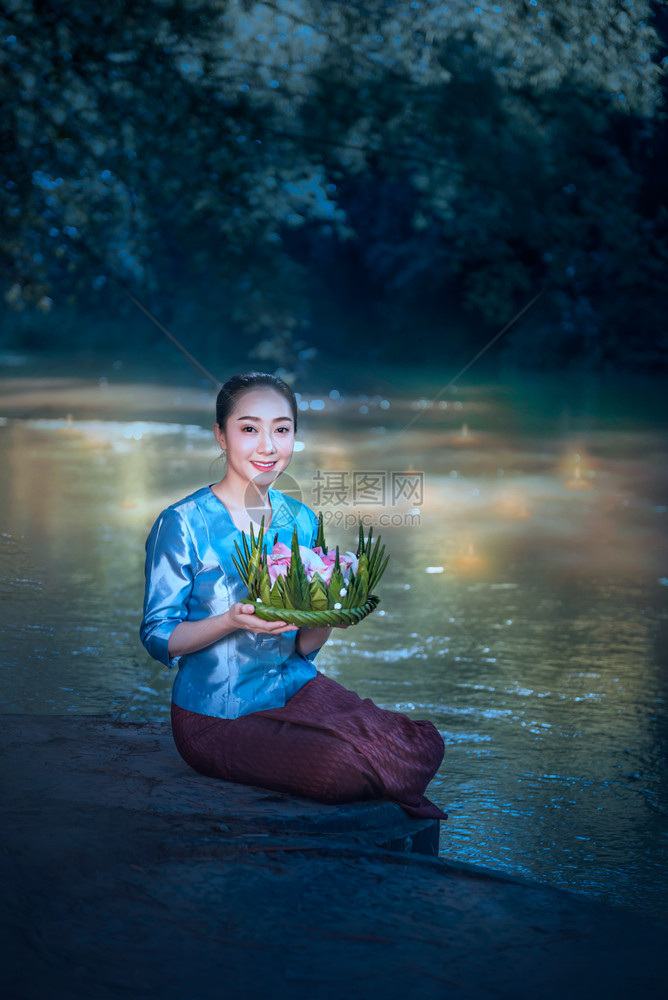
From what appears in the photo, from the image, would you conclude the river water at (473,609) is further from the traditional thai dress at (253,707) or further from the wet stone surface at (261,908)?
the wet stone surface at (261,908)

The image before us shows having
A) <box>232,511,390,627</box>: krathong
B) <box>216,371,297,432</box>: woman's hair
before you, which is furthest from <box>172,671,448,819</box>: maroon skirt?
<box>216,371,297,432</box>: woman's hair

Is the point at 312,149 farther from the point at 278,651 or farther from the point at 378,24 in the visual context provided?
the point at 278,651

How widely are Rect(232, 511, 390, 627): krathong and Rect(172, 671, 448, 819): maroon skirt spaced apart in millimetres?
311

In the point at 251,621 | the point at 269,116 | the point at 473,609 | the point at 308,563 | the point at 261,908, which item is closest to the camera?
the point at 261,908

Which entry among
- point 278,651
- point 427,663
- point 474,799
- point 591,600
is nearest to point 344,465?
point 591,600

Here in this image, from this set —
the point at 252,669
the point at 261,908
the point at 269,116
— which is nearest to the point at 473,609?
the point at 252,669

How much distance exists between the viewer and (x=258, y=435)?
10.6ft

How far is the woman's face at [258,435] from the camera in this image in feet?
10.6

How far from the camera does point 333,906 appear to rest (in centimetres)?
261

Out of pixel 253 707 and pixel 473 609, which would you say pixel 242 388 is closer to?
pixel 253 707

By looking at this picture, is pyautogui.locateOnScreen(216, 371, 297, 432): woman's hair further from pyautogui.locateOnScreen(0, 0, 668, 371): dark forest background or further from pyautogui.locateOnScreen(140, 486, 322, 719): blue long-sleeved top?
pyautogui.locateOnScreen(0, 0, 668, 371): dark forest background

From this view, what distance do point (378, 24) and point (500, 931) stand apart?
890 centimetres

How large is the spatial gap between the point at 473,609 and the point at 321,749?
3.50 metres

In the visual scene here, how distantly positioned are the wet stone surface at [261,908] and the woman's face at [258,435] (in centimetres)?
87
